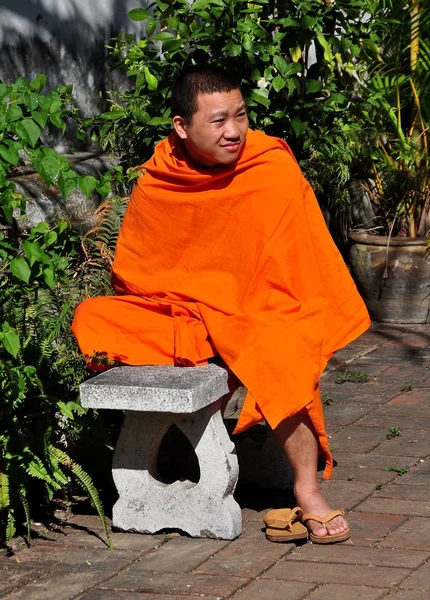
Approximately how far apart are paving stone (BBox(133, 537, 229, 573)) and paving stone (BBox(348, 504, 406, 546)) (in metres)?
0.50

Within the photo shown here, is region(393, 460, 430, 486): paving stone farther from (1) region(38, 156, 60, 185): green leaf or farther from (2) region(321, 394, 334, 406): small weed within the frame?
(1) region(38, 156, 60, 185): green leaf

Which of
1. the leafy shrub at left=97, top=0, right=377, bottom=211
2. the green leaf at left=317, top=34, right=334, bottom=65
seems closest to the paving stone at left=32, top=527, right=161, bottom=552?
the leafy shrub at left=97, top=0, right=377, bottom=211

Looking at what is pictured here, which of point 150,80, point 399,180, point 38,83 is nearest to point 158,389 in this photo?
point 38,83

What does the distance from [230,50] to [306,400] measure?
2.00m

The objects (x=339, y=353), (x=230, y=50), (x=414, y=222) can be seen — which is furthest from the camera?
(x=414, y=222)

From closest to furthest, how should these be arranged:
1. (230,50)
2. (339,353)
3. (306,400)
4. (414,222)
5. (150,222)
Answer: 1. (306,400)
2. (150,222)
3. (230,50)
4. (339,353)
5. (414,222)

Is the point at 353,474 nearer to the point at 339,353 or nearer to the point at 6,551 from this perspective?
the point at 6,551

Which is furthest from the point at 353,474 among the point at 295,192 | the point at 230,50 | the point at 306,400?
the point at 230,50

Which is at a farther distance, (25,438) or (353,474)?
(353,474)

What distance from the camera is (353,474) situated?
491cm

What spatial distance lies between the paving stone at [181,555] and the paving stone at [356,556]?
0.30 m

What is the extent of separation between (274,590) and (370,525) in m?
0.67

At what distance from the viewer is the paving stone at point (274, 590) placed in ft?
12.3

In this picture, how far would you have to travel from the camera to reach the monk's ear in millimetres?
4539
